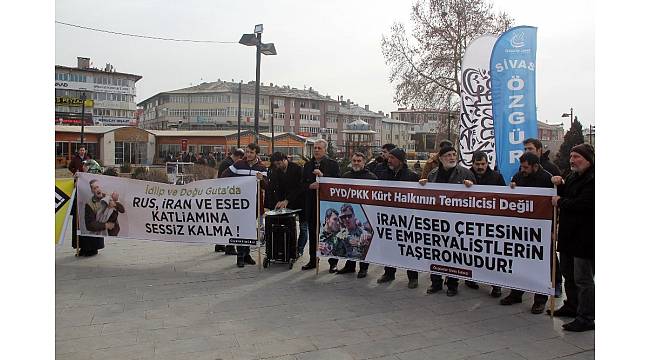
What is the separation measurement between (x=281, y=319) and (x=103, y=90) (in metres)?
97.7

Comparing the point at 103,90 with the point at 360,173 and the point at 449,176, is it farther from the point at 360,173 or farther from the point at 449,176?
the point at 449,176

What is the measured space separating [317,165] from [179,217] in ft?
7.06

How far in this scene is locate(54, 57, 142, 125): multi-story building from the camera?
87.3m

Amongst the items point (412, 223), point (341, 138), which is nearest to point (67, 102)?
point (341, 138)

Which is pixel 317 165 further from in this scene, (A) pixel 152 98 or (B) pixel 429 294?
(A) pixel 152 98

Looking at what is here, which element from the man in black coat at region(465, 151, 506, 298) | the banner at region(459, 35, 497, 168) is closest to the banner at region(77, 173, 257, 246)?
the man in black coat at region(465, 151, 506, 298)

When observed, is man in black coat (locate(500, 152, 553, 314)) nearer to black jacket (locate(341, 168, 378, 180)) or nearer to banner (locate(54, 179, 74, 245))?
black jacket (locate(341, 168, 378, 180))

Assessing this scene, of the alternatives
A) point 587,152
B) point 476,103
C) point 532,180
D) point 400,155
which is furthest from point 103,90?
point 587,152

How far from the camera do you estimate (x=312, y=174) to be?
24.6 feet

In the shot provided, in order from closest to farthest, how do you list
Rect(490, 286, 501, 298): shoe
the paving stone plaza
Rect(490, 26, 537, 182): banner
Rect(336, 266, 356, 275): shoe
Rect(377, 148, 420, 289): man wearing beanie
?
the paving stone plaza < Rect(490, 286, 501, 298): shoe < Rect(377, 148, 420, 289): man wearing beanie < Rect(336, 266, 356, 275): shoe < Rect(490, 26, 537, 182): banner

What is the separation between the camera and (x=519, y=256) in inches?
211

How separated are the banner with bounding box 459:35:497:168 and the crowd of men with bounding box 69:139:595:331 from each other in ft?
8.37

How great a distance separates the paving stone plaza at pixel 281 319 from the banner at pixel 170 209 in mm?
544

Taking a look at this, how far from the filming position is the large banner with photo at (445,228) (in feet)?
17.3
